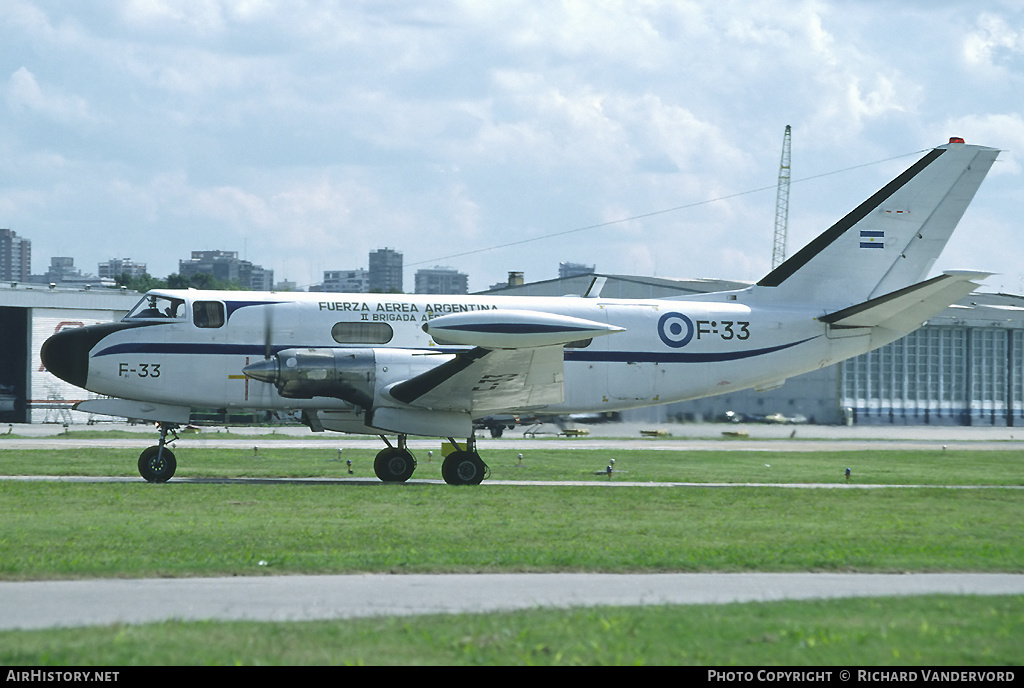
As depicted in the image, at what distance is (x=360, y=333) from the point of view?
2283 cm

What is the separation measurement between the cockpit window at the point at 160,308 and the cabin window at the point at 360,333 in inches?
130

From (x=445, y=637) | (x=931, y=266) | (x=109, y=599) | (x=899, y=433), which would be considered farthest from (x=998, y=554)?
(x=899, y=433)

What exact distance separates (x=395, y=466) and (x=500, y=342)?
18.2ft

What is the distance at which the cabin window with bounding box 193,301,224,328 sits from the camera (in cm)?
2247

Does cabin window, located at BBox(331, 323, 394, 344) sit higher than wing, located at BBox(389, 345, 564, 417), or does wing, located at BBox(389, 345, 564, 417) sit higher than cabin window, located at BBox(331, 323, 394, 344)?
cabin window, located at BBox(331, 323, 394, 344)

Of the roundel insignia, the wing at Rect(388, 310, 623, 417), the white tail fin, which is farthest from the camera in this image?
the white tail fin

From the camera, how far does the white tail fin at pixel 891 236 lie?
24797mm

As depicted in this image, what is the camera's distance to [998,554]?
516 inches

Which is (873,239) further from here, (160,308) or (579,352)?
(160,308)

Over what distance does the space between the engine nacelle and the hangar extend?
38.5 metres

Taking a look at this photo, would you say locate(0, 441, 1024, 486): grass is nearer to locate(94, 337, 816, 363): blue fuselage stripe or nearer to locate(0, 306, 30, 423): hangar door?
locate(94, 337, 816, 363): blue fuselage stripe

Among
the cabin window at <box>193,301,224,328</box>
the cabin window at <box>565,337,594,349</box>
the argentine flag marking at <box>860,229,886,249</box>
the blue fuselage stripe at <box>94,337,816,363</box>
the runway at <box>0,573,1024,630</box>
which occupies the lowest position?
the runway at <box>0,573,1024,630</box>

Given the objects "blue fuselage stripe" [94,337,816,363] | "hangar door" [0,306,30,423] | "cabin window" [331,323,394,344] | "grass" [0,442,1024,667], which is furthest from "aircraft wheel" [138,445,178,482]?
"hangar door" [0,306,30,423]

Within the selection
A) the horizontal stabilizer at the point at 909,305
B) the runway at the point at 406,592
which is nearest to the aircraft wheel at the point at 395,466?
the horizontal stabilizer at the point at 909,305
